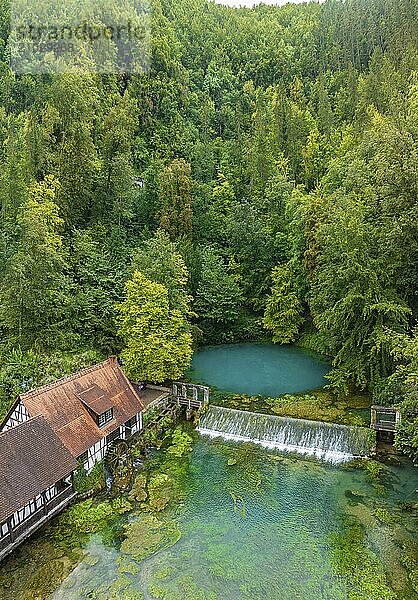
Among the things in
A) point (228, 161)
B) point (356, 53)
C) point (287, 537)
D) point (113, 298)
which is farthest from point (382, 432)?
point (356, 53)

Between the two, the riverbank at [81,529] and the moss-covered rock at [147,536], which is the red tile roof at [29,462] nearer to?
the riverbank at [81,529]

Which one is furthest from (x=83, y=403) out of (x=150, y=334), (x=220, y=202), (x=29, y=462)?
(x=220, y=202)

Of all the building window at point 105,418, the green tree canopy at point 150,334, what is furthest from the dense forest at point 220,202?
the building window at point 105,418

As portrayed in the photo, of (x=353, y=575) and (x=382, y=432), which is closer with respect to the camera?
(x=353, y=575)

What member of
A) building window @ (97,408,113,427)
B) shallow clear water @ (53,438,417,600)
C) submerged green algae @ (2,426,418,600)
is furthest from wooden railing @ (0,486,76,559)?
building window @ (97,408,113,427)

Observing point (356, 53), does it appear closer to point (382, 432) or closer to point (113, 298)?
point (113, 298)

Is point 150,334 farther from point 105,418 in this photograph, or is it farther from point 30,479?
point 30,479
